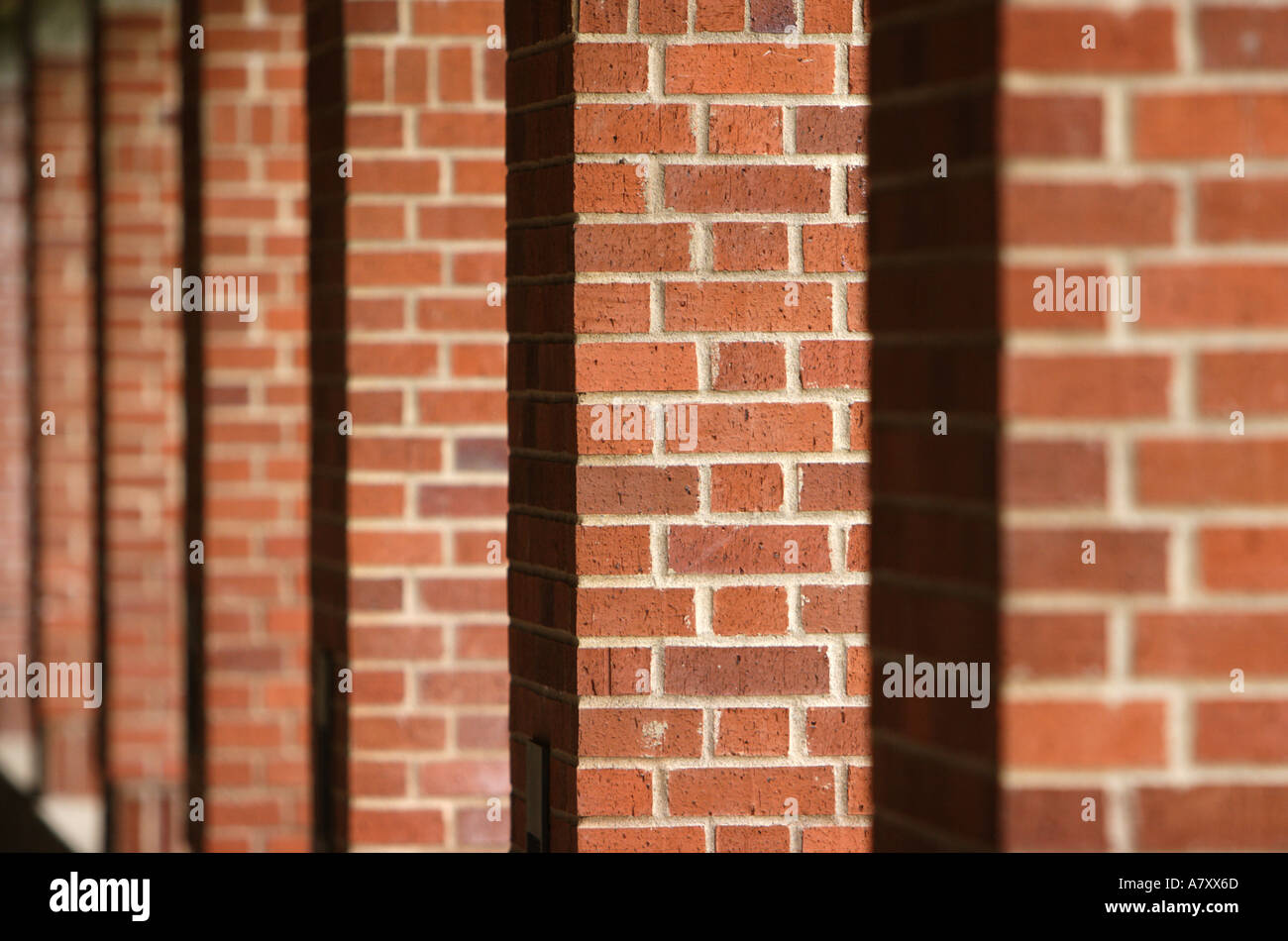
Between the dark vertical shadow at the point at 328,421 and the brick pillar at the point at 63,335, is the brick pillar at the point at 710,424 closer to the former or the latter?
the dark vertical shadow at the point at 328,421

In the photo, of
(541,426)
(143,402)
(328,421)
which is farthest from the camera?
(143,402)

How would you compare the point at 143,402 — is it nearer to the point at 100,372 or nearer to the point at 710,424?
the point at 100,372

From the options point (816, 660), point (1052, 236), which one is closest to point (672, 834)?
point (816, 660)

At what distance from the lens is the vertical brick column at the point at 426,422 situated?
3615mm

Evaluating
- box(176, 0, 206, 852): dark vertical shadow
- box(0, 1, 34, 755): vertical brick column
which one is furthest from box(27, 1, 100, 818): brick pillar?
box(176, 0, 206, 852): dark vertical shadow

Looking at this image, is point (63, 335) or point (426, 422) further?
point (63, 335)

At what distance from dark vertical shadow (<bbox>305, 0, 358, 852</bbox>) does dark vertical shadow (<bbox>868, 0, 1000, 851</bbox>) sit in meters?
2.18

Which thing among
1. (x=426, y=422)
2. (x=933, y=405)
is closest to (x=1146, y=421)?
(x=933, y=405)

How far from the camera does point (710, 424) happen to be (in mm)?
2396

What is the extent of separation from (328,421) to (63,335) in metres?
6.18

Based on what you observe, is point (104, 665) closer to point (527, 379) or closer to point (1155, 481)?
point (527, 379)

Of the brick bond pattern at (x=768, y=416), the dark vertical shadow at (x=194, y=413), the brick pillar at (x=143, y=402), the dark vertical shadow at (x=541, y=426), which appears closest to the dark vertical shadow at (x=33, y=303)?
the brick pillar at (x=143, y=402)

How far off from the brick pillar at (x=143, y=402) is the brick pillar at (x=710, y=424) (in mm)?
4619
